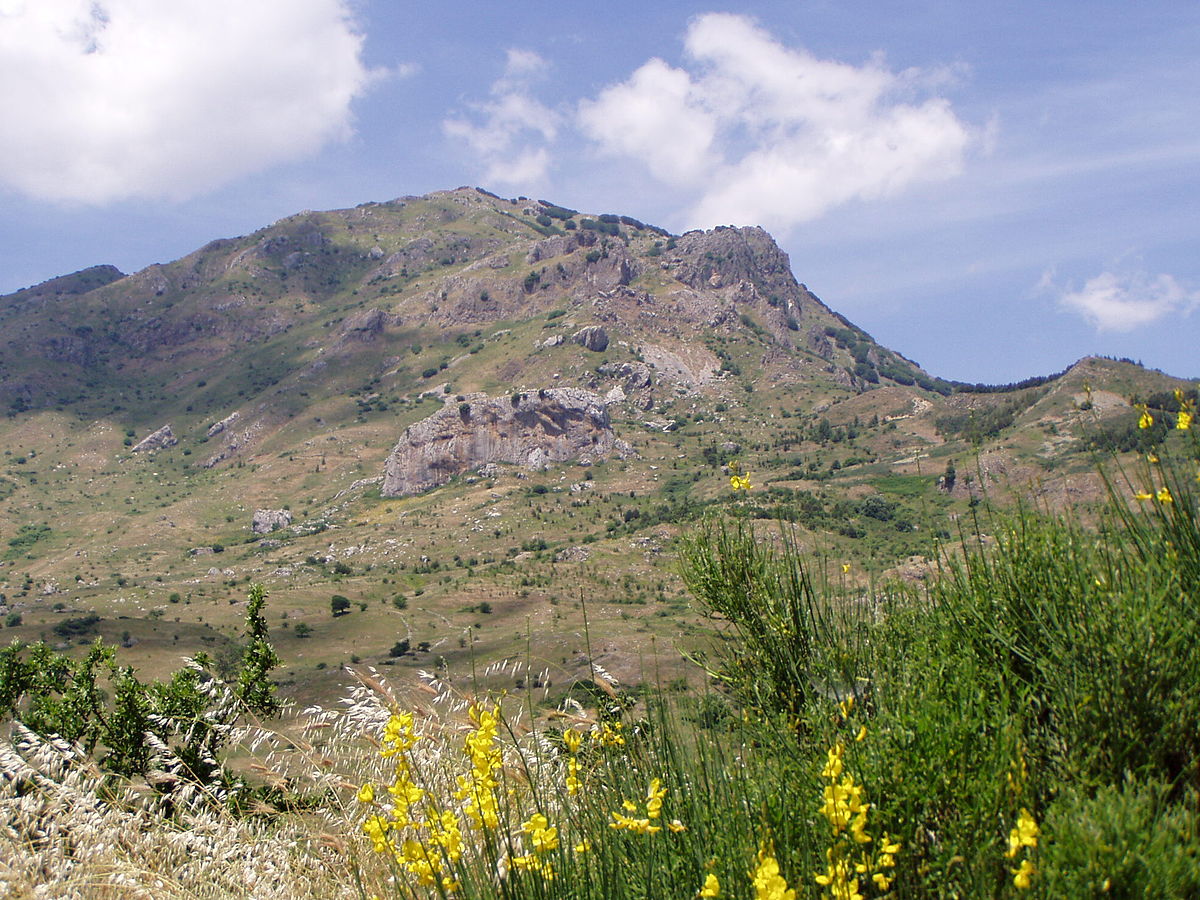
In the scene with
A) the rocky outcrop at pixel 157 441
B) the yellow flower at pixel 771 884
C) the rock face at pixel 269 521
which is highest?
the rocky outcrop at pixel 157 441

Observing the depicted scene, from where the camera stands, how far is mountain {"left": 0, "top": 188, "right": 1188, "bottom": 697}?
61906mm

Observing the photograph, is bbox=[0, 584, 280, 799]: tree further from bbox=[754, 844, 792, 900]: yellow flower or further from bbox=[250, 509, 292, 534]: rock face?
bbox=[250, 509, 292, 534]: rock face

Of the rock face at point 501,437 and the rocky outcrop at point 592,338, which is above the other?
the rocky outcrop at point 592,338

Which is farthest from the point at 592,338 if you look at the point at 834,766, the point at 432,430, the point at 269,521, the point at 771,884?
the point at 771,884

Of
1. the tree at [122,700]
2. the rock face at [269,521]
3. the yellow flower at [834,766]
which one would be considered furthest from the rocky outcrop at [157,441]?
the yellow flower at [834,766]

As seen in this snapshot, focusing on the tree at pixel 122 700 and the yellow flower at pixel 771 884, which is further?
the tree at pixel 122 700

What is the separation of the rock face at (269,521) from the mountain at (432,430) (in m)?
0.25

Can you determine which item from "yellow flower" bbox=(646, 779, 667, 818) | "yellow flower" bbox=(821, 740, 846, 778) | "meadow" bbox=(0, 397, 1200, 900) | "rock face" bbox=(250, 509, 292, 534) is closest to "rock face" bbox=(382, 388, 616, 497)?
"rock face" bbox=(250, 509, 292, 534)

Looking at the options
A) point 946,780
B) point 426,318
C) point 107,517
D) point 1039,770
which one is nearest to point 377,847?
point 946,780

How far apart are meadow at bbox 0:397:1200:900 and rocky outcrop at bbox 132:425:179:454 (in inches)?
5469

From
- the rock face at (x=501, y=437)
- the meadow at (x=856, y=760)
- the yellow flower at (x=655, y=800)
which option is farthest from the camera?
the rock face at (x=501, y=437)

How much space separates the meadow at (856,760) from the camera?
171 cm

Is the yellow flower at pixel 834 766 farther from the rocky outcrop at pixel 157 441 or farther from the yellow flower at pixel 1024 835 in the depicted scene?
the rocky outcrop at pixel 157 441

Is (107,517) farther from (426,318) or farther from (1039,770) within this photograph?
(1039,770)
